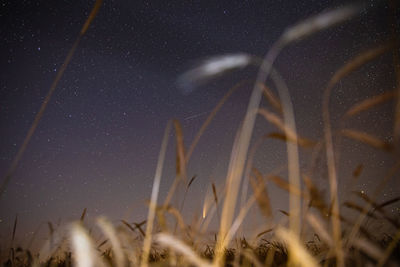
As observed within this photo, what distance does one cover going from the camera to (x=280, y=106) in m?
1.25

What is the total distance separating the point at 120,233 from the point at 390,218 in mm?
1256

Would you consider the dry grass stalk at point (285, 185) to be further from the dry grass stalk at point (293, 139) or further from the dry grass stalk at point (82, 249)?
the dry grass stalk at point (82, 249)

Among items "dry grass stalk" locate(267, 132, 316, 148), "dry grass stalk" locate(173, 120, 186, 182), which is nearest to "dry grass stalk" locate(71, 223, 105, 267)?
"dry grass stalk" locate(173, 120, 186, 182)

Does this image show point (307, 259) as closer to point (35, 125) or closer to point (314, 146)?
point (314, 146)

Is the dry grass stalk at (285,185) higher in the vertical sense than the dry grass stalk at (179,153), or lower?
lower

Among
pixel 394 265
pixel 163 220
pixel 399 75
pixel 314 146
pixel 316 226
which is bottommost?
pixel 394 265

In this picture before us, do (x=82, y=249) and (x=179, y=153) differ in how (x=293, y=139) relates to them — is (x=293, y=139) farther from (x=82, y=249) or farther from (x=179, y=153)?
(x=82, y=249)

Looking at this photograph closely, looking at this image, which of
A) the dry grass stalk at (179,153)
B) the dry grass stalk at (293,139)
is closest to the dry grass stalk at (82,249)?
the dry grass stalk at (179,153)

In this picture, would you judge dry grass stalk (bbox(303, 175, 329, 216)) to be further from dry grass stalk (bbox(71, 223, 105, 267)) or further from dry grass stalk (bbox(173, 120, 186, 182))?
dry grass stalk (bbox(71, 223, 105, 267))

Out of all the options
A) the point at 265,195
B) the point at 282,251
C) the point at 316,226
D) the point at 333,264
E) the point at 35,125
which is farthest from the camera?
the point at 282,251

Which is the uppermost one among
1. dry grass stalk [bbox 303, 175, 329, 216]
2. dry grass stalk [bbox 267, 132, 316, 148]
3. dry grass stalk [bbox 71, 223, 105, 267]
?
dry grass stalk [bbox 267, 132, 316, 148]

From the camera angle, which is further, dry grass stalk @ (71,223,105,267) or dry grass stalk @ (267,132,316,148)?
dry grass stalk @ (267,132,316,148)

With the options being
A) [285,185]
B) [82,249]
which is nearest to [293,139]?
[285,185]

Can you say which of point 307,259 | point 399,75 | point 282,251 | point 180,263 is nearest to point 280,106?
point 399,75
